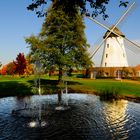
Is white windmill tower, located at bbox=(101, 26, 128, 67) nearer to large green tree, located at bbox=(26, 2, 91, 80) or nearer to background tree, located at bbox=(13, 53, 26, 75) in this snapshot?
large green tree, located at bbox=(26, 2, 91, 80)

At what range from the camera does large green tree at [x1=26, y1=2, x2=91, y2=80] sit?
47.2 meters

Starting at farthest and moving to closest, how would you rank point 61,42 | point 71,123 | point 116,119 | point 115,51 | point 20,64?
point 20,64 < point 115,51 < point 61,42 < point 116,119 < point 71,123

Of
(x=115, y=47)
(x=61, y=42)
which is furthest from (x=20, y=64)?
(x=61, y=42)

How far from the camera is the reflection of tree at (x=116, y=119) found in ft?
56.2

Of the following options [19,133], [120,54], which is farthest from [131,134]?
[120,54]

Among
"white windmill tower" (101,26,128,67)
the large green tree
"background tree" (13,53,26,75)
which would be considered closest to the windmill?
"white windmill tower" (101,26,128,67)

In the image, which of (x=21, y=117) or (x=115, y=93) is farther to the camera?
(x=115, y=93)

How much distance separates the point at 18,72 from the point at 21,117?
84004 mm

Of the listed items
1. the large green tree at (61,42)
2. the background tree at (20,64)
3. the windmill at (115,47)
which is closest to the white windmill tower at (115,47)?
the windmill at (115,47)

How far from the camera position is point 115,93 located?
3522 centimetres

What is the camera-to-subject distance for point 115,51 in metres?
70.8

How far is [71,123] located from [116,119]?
3.59 m

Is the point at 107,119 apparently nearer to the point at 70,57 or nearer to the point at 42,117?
the point at 42,117

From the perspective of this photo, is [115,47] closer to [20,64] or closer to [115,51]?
[115,51]
